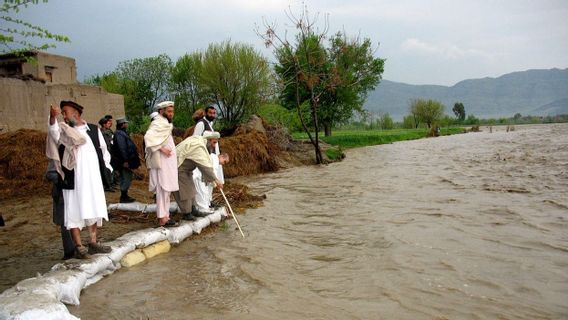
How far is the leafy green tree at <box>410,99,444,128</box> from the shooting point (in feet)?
221

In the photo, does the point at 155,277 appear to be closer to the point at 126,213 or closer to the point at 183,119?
the point at 126,213

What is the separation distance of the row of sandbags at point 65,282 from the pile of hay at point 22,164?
5.50 m

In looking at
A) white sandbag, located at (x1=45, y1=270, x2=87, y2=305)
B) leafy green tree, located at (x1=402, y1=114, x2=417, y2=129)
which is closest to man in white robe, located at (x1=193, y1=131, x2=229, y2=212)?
Answer: white sandbag, located at (x1=45, y1=270, x2=87, y2=305)

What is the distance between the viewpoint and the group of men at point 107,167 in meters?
5.07

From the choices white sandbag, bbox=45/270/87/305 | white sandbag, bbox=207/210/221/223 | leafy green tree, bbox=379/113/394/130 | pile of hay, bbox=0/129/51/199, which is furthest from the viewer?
leafy green tree, bbox=379/113/394/130

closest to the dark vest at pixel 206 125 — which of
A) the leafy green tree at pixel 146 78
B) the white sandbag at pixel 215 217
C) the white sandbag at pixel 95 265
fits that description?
the white sandbag at pixel 215 217

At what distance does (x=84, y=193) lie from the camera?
5.11 m

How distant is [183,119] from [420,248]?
1230 inches

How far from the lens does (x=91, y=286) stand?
486cm

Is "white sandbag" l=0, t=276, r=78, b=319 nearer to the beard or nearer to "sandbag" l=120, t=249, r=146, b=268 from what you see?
"sandbag" l=120, t=249, r=146, b=268

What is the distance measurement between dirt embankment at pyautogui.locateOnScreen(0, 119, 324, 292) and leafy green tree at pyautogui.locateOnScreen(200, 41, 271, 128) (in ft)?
42.1

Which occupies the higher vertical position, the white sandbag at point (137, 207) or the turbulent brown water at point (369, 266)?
the white sandbag at point (137, 207)

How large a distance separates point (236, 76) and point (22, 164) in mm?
21965

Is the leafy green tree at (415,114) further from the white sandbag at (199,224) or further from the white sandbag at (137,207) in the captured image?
the white sandbag at (199,224)
